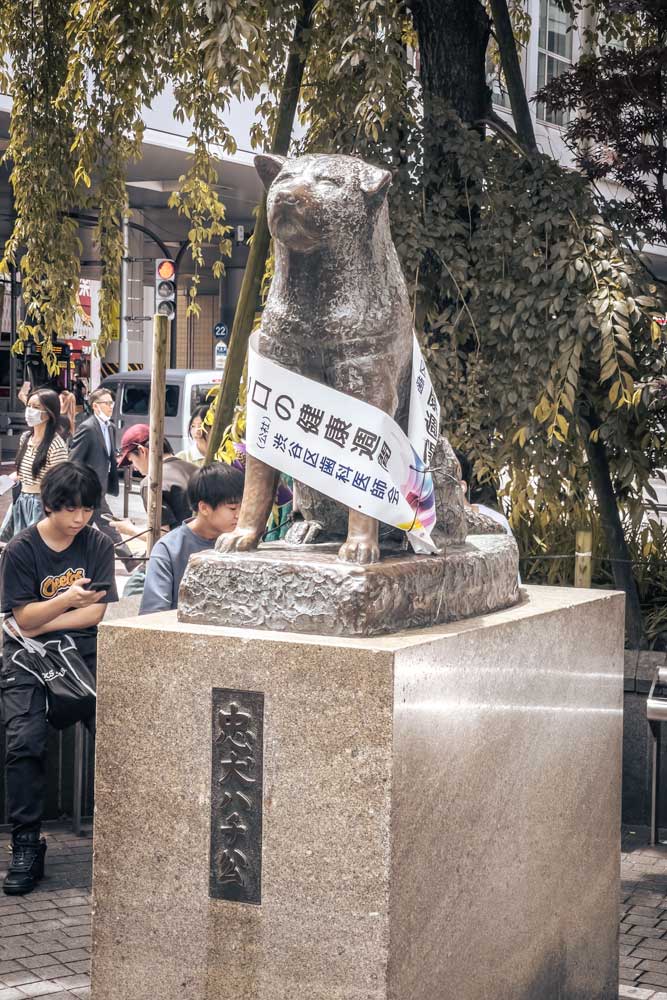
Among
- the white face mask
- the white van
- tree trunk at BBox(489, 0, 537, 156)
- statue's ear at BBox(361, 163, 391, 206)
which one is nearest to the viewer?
statue's ear at BBox(361, 163, 391, 206)

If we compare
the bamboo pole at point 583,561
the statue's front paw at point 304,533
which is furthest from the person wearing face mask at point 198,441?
the statue's front paw at point 304,533

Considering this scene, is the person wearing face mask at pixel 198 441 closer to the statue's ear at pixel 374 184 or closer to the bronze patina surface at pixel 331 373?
the bronze patina surface at pixel 331 373

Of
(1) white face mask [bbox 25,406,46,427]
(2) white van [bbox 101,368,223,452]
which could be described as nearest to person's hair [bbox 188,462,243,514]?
(1) white face mask [bbox 25,406,46,427]

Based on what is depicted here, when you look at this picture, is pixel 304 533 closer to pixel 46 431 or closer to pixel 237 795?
pixel 237 795

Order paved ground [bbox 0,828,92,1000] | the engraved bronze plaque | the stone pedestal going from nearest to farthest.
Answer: the stone pedestal
the engraved bronze plaque
paved ground [bbox 0,828,92,1000]

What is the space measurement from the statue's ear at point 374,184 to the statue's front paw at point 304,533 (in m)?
0.86

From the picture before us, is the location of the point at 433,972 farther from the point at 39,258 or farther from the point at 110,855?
the point at 39,258

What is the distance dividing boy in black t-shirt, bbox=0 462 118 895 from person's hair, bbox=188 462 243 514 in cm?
51

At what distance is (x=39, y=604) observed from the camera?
513 centimetres

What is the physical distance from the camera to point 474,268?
652 centimetres

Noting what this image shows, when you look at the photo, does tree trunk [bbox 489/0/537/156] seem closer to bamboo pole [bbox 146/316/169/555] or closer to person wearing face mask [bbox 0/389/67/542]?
bamboo pole [bbox 146/316/169/555]

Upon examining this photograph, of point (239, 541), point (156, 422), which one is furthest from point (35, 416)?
point (239, 541)

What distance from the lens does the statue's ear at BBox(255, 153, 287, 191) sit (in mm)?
3264

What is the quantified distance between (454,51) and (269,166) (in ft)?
12.8
